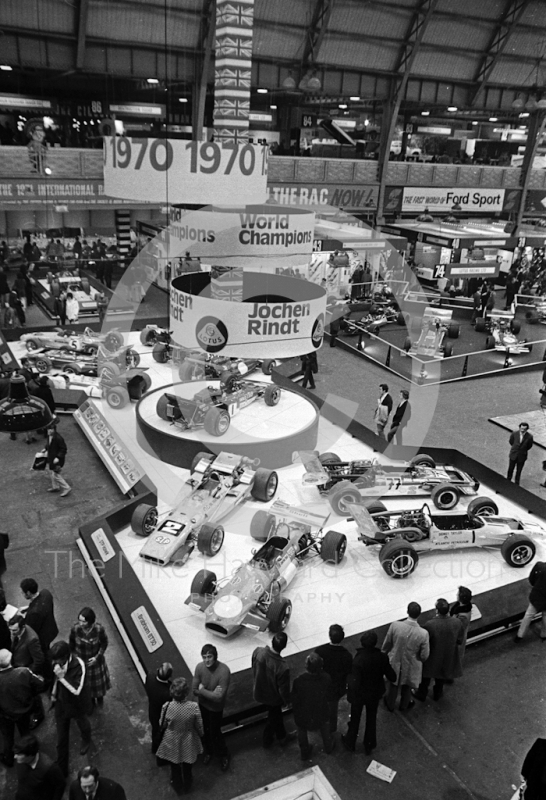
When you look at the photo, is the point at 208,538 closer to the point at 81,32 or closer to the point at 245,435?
the point at 245,435

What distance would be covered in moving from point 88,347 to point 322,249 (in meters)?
8.98

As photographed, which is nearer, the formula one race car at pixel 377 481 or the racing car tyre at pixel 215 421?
the formula one race car at pixel 377 481

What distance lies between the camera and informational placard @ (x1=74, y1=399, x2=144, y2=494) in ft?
34.3

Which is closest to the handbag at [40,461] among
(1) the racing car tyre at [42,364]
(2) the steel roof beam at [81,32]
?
(1) the racing car tyre at [42,364]

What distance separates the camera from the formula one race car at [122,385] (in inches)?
513

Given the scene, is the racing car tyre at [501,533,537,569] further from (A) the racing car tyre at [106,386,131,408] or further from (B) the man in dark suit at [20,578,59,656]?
(A) the racing car tyre at [106,386,131,408]

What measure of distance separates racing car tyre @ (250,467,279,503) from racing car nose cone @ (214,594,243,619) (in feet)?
8.82

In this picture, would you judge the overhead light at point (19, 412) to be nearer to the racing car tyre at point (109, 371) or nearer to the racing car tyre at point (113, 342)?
the racing car tyre at point (109, 371)

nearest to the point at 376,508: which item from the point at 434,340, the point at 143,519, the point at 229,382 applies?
the point at 143,519

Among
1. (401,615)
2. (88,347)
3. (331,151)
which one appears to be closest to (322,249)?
(88,347)

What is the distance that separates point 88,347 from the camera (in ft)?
50.8

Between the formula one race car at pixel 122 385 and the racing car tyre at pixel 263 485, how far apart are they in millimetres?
4292

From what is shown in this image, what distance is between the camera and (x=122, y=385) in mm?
13562

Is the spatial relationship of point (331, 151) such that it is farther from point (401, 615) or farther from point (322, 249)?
point (401, 615)
